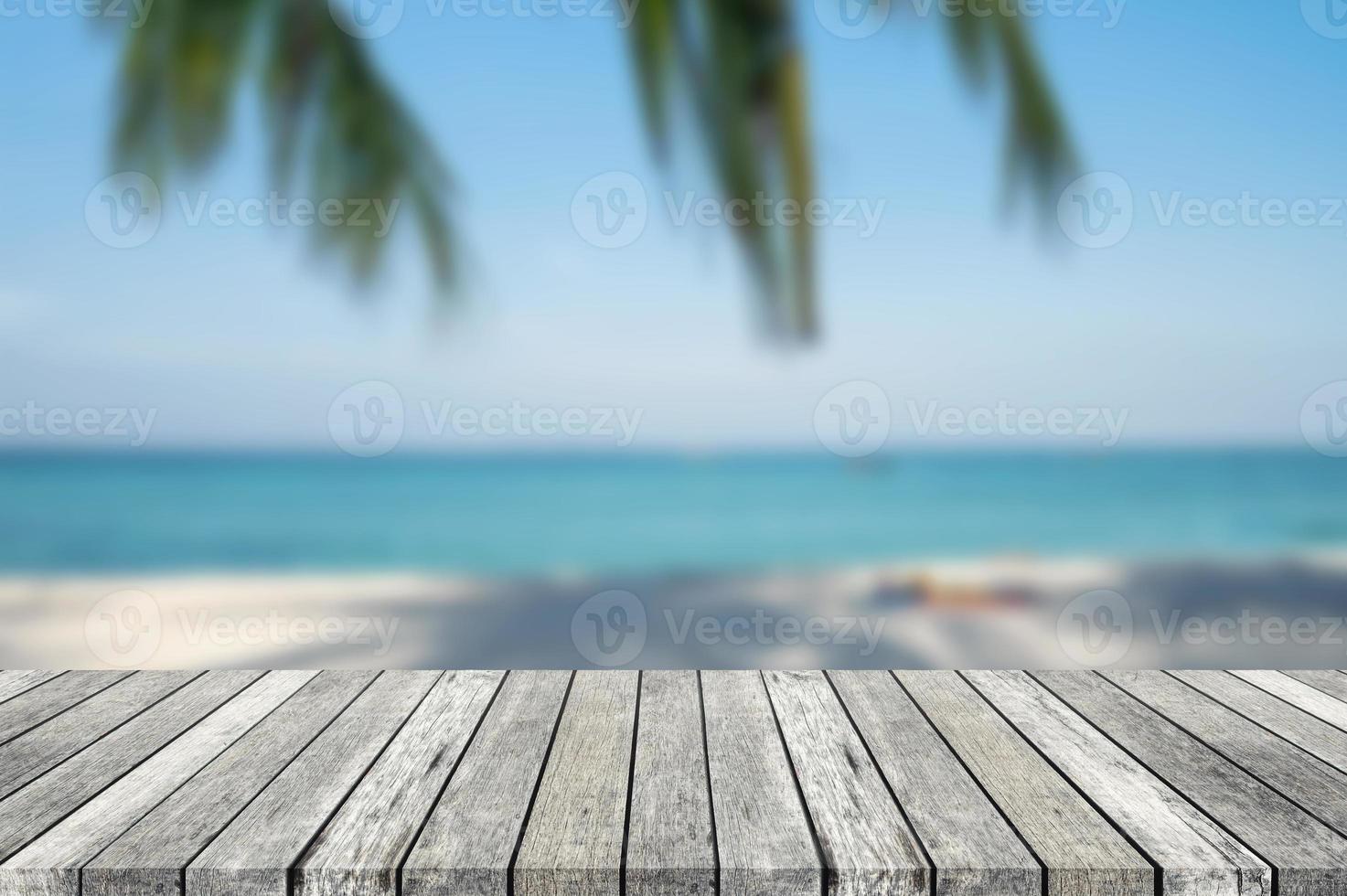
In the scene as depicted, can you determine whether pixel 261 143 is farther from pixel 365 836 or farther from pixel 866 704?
pixel 866 704

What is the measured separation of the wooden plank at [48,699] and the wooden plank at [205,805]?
0.42 meters

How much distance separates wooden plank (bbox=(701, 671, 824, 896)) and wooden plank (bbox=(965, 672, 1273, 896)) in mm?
418

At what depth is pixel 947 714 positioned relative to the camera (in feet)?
5.79

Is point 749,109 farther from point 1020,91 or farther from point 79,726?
point 79,726

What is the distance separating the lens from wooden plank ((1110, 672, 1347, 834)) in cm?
133

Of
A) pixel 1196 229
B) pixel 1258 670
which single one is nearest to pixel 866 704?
pixel 1258 670

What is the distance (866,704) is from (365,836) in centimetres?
100

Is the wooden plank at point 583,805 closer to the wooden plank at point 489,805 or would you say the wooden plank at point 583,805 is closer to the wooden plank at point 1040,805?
the wooden plank at point 489,805

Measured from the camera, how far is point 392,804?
4.28ft

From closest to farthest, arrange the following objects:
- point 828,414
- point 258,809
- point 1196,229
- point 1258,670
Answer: point 258,809 → point 1258,670 → point 828,414 → point 1196,229

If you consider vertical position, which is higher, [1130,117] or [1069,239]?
[1130,117]

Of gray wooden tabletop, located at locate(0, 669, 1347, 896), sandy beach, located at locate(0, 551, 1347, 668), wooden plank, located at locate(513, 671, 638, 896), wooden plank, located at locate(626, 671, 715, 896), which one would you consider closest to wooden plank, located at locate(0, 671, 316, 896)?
gray wooden tabletop, located at locate(0, 669, 1347, 896)

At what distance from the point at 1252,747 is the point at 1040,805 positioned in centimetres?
54

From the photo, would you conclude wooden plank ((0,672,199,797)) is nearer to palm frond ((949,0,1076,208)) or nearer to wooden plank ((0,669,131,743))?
wooden plank ((0,669,131,743))
